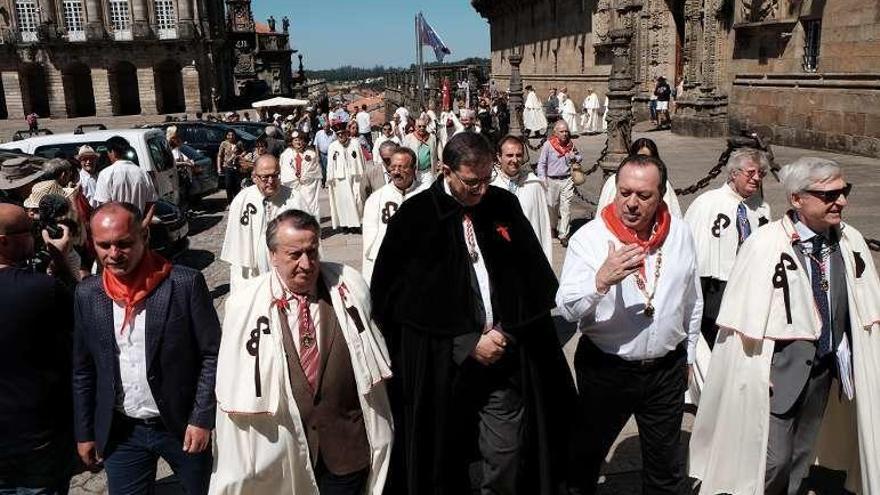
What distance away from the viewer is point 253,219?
20.6 feet

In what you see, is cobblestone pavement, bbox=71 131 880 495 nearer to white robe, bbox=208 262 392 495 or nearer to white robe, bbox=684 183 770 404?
white robe, bbox=684 183 770 404

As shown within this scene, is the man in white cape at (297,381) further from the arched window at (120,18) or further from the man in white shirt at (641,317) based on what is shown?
the arched window at (120,18)

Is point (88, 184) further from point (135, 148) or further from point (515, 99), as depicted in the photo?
point (515, 99)

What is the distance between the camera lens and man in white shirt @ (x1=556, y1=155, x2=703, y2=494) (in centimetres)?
339

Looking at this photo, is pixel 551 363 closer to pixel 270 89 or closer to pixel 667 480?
pixel 667 480

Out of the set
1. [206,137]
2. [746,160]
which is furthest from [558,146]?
[206,137]

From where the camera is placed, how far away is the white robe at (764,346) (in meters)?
3.53

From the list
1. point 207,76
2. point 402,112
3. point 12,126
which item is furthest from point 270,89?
point 402,112

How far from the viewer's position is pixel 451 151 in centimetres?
359

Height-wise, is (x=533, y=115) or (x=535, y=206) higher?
(x=533, y=115)

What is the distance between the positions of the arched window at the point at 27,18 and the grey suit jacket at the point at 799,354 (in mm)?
60781

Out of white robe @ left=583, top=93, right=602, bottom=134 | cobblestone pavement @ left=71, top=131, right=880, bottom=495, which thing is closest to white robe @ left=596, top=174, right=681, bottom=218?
cobblestone pavement @ left=71, top=131, right=880, bottom=495

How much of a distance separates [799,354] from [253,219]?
443cm

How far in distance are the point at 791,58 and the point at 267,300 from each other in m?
17.3
